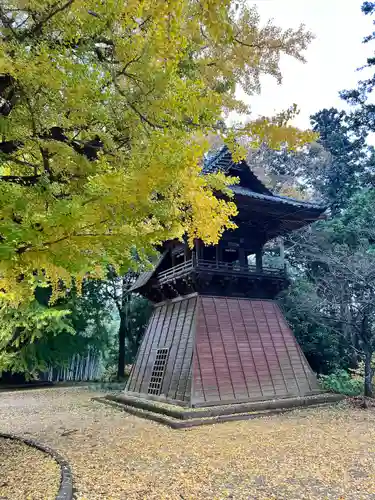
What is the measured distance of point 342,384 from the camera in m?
12.4

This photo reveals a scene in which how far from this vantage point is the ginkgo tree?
10.7ft

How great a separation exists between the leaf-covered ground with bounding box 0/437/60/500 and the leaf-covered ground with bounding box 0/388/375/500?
1.09ft

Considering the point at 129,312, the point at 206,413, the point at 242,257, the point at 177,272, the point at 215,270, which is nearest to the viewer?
the point at 206,413

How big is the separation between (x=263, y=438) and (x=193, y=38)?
6857 mm

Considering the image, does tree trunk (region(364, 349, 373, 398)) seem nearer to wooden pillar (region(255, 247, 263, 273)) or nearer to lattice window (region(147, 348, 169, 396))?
wooden pillar (region(255, 247, 263, 273))

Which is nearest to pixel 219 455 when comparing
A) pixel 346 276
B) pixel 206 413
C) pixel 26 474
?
pixel 206 413

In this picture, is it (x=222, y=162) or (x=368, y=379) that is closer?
(x=368, y=379)

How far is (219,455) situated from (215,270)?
5634mm

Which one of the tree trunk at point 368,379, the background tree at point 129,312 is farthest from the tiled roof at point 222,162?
the background tree at point 129,312

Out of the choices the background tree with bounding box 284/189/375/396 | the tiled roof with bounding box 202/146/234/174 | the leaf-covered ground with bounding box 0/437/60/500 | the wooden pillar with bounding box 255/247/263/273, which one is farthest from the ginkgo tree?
the background tree with bounding box 284/189/375/396

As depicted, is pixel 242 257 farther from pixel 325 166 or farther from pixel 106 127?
pixel 325 166

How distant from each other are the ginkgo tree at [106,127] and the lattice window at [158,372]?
24.1 ft

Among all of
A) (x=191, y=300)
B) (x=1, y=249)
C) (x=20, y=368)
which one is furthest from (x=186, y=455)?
(x=20, y=368)

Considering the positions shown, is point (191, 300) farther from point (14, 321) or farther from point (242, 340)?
point (14, 321)
